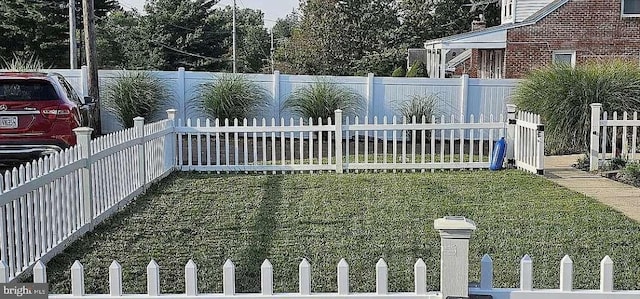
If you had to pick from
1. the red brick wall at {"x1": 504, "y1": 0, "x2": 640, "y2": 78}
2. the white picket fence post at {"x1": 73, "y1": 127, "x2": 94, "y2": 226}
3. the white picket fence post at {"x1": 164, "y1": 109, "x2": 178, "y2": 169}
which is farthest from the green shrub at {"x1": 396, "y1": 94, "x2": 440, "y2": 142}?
the white picket fence post at {"x1": 73, "y1": 127, "x2": 94, "y2": 226}

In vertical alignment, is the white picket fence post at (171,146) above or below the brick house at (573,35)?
below

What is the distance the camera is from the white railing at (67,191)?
5.18 meters

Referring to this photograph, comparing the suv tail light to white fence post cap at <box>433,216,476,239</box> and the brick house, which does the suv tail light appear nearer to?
white fence post cap at <box>433,216,476,239</box>

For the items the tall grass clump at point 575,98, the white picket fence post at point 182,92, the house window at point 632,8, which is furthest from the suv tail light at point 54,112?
the house window at point 632,8

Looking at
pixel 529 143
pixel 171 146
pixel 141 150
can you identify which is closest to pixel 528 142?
pixel 529 143

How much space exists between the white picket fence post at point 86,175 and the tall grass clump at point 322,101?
387 inches

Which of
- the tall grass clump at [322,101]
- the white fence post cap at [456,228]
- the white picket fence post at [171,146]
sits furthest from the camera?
the tall grass clump at [322,101]

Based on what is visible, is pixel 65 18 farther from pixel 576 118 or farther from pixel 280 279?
pixel 280 279

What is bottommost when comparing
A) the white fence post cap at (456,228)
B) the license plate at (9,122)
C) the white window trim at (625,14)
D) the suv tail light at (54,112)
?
the white fence post cap at (456,228)

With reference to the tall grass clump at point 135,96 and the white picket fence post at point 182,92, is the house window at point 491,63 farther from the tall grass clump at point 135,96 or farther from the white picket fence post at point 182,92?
the tall grass clump at point 135,96

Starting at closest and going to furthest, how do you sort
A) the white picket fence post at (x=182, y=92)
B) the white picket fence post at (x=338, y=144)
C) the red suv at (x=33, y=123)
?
the red suv at (x=33, y=123), the white picket fence post at (x=338, y=144), the white picket fence post at (x=182, y=92)

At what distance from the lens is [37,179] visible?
5602 millimetres

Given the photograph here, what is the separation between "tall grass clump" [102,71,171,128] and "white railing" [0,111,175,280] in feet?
26.2

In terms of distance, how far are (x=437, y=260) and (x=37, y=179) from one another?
312cm
